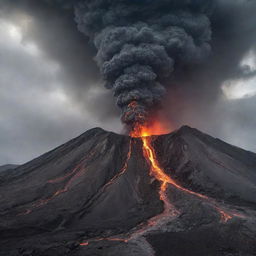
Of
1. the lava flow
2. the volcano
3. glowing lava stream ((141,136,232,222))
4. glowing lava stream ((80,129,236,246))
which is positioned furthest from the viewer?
the lava flow

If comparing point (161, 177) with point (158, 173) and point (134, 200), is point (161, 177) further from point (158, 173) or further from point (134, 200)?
point (134, 200)

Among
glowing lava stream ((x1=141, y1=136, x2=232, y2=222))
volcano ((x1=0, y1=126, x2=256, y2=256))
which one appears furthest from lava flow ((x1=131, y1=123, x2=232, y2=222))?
volcano ((x1=0, y1=126, x2=256, y2=256))

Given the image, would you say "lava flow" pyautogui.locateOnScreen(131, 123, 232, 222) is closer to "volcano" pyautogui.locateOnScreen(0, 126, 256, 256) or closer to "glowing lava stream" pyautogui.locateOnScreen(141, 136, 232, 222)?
"glowing lava stream" pyautogui.locateOnScreen(141, 136, 232, 222)

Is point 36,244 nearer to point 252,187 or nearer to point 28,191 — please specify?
point 28,191

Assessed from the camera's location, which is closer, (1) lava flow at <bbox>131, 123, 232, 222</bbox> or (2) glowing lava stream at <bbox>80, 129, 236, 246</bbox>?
(2) glowing lava stream at <bbox>80, 129, 236, 246</bbox>

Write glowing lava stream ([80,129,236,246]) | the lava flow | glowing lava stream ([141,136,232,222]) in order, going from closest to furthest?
glowing lava stream ([80,129,236,246]) < glowing lava stream ([141,136,232,222]) < the lava flow

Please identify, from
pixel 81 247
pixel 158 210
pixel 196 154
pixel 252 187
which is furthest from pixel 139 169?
pixel 81 247

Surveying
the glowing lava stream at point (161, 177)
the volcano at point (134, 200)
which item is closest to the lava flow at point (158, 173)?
the glowing lava stream at point (161, 177)

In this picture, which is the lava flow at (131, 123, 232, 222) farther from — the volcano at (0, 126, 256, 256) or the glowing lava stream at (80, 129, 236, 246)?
the volcano at (0, 126, 256, 256)
